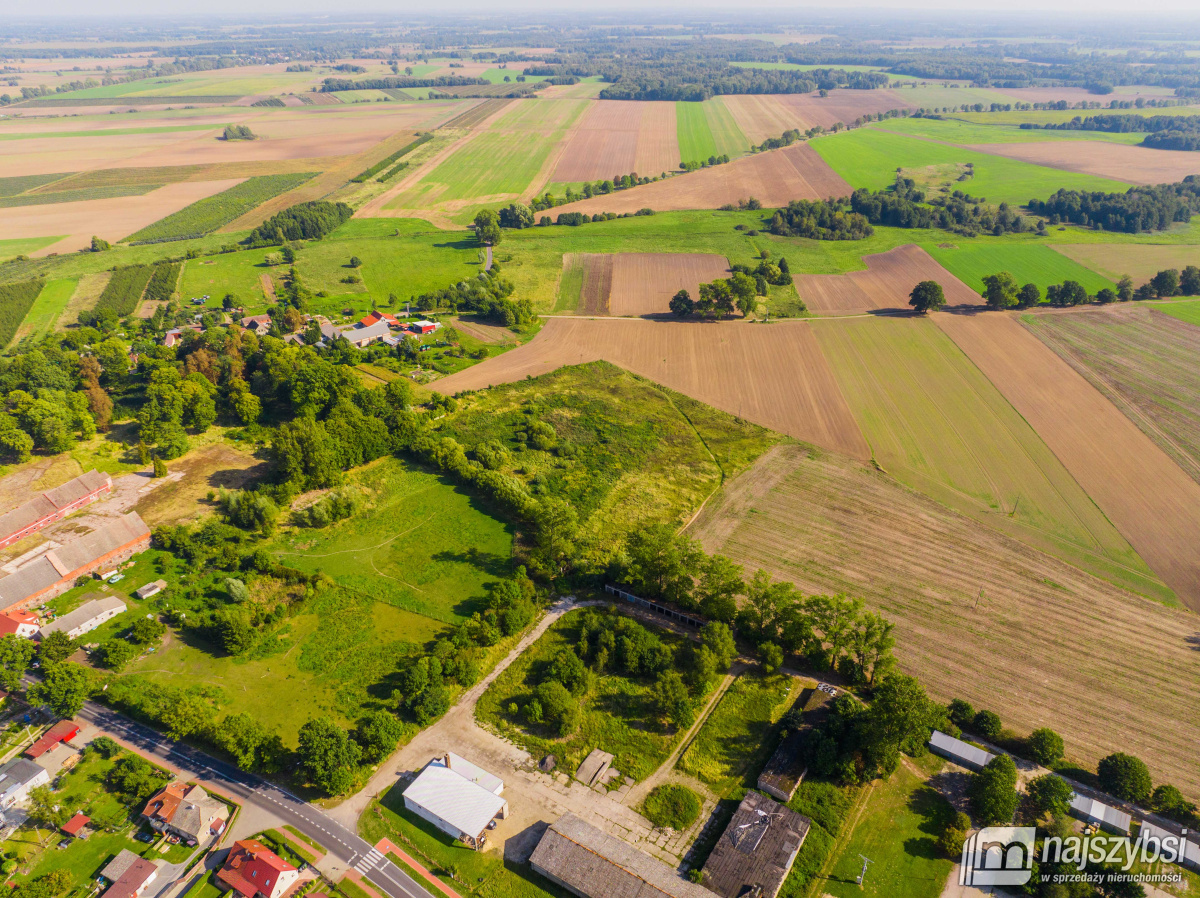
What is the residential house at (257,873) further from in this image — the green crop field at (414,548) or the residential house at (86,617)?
the residential house at (86,617)

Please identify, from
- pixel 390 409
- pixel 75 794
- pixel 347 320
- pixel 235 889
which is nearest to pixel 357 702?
pixel 235 889

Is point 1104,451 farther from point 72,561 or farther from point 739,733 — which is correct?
point 72,561

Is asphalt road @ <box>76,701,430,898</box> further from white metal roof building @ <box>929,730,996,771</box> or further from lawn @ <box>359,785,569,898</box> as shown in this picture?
white metal roof building @ <box>929,730,996,771</box>

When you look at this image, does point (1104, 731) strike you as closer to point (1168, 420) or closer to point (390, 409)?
point (1168, 420)

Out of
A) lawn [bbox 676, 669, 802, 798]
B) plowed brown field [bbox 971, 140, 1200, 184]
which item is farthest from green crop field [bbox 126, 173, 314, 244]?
plowed brown field [bbox 971, 140, 1200, 184]

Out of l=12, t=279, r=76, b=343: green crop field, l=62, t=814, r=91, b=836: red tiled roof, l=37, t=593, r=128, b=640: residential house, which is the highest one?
l=12, t=279, r=76, b=343: green crop field
